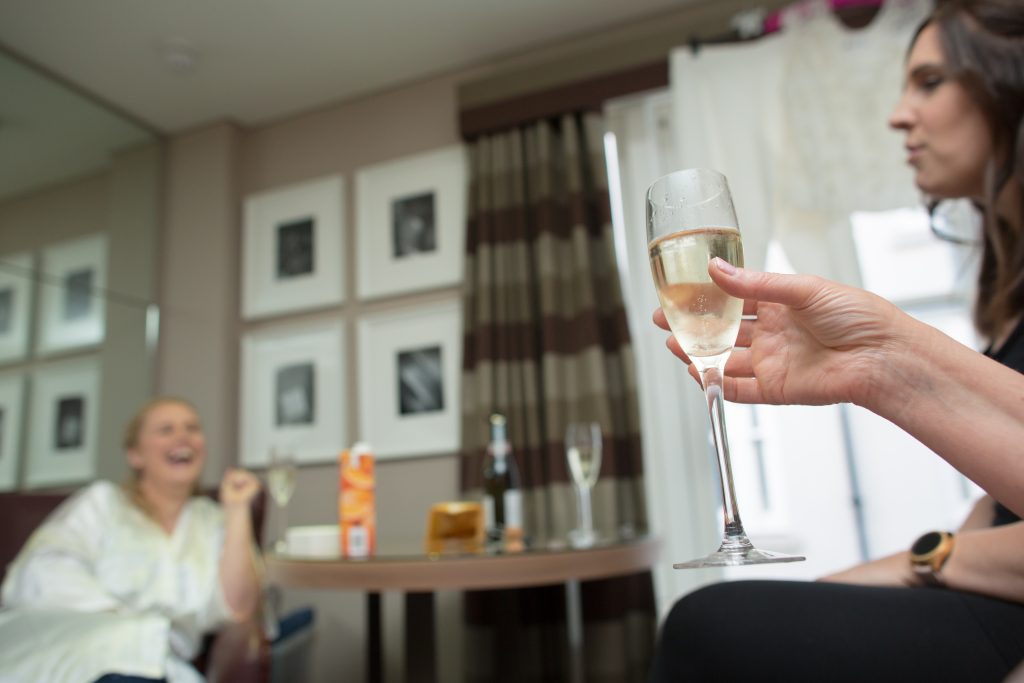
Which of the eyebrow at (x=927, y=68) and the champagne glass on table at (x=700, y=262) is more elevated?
the eyebrow at (x=927, y=68)

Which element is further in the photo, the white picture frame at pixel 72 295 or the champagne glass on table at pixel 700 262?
the white picture frame at pixel 72 295

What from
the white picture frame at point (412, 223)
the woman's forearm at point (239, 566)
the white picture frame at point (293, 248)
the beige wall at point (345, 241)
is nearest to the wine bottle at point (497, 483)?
the woman's forearm at point (239, 566)

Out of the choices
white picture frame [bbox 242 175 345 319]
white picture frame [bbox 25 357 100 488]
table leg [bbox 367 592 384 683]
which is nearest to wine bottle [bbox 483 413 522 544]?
table leg [bbox 367 592 384 683]

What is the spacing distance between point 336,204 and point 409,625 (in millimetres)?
2428

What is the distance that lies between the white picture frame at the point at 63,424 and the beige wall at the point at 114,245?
0.03 meters

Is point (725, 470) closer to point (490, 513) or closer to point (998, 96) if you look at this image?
point (998, 96)

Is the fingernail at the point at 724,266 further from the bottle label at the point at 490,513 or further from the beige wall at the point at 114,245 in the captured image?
the beige wall at the point at 114,245

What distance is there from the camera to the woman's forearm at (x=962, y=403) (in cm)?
50

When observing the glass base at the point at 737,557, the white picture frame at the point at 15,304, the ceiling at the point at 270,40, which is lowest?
the glass base at the point at 737,557

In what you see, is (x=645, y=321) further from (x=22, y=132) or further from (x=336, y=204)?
(x=22, y=132)

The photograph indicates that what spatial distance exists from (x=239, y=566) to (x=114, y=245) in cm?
233

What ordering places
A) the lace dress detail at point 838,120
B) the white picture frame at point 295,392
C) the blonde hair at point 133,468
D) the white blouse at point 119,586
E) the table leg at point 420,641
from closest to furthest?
the white blouse at point 119,586
the table leg at point 420,641
the blonde hair at point 133,468
the lace dress detail at point 838,120
the white picture frame at point 295,392

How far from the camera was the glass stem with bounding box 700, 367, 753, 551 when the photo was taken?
0.48m

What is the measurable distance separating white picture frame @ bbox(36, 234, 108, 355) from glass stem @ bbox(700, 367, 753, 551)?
3.48 m
